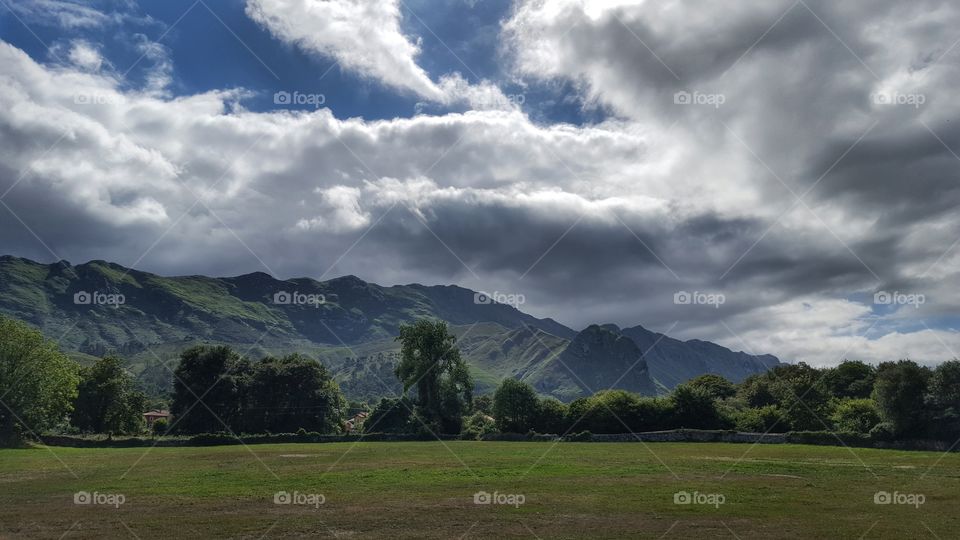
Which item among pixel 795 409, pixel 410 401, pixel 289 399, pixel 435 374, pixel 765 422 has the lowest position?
pixel 765 422

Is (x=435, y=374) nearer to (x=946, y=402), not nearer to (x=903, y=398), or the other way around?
(x=903, y=398)

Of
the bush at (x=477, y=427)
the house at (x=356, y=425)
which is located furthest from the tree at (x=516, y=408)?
the house at (x=356, y=425)

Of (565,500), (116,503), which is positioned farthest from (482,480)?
(116,503)

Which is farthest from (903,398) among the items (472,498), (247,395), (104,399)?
(104,399)

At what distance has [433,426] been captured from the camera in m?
93.6

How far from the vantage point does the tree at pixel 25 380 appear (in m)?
67.2

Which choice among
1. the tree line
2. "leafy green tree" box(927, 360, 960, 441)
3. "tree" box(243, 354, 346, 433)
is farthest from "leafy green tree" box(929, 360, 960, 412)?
"tree" box(243, 354, 346, 433)

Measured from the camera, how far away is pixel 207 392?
9506 centimetres

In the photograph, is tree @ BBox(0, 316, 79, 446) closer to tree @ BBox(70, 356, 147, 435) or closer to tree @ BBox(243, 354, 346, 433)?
tree @ BBox(70, 356, 147, 435)

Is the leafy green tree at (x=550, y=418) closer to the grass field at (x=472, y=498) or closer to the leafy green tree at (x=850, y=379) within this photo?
the grass field at (x=472, y=498)

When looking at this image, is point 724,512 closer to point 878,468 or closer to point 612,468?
point 612,468

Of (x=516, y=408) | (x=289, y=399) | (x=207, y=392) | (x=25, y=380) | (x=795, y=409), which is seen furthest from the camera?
(x=289, y=399)

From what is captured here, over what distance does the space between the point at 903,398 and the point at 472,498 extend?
6060cm

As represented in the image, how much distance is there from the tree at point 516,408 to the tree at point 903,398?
4400 cm
